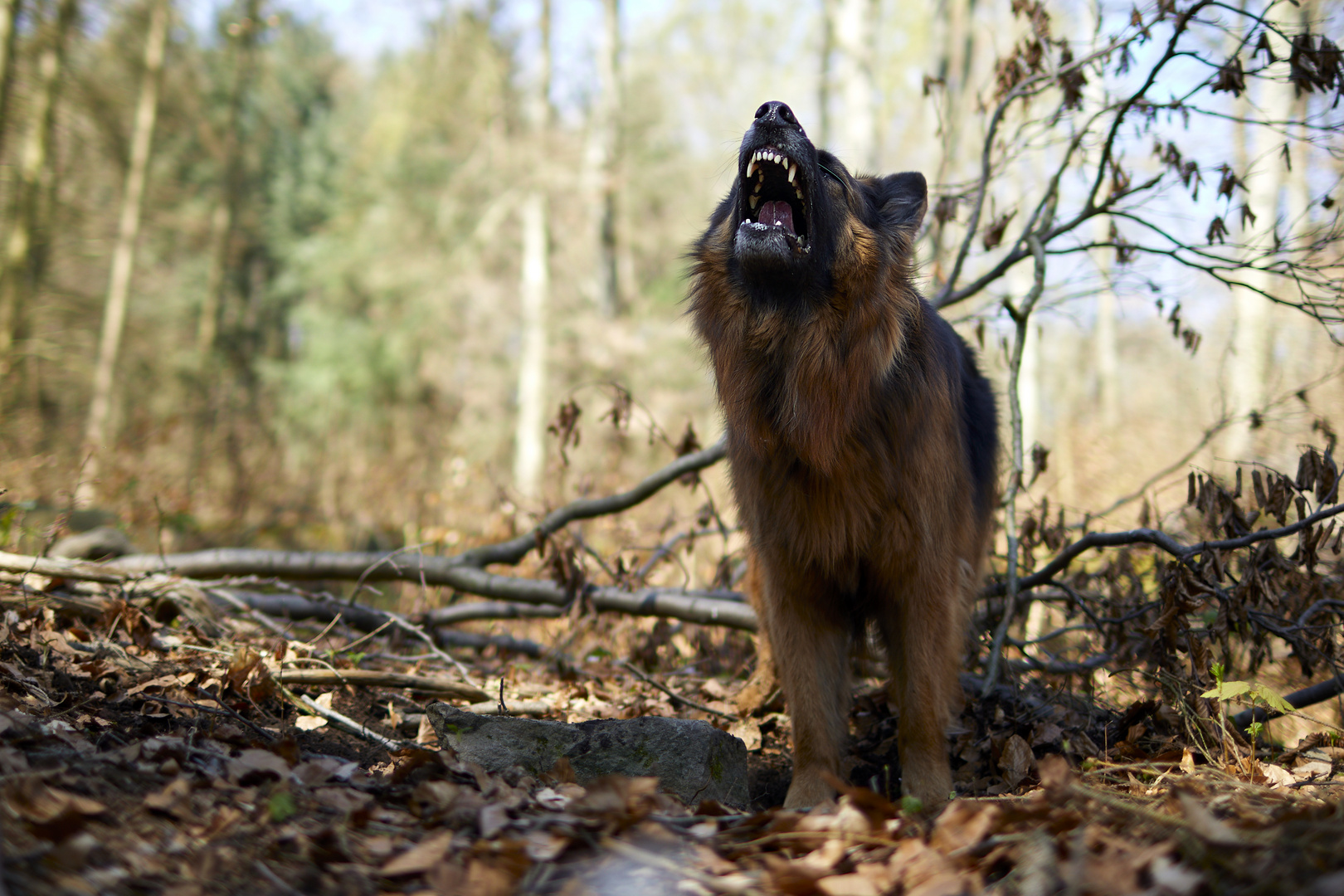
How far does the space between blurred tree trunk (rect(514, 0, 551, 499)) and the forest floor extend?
40.1 ft

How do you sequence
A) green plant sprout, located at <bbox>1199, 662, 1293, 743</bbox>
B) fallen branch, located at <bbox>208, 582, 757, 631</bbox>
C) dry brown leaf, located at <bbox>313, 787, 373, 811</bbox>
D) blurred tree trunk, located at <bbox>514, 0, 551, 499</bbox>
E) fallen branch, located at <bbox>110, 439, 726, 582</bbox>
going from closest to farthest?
dry brown leaf, located at <bbox>313, 787, 373, 811</bbox> → green plant sprout, located at <bbox>1199, 662, 1293, 743</bbox> → fallen branch, located at <bbox>208, 582, 757, 631</bbox> → fallen branch, located at <bbox>110, 439, 726, 582</bbox> → blurred tree trunk, located at <bbox>514, 0, 551, 499</bbox>

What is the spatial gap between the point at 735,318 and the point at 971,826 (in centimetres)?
213

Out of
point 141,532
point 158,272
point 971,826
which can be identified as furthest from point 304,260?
point 971,826

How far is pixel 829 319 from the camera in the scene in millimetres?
3393

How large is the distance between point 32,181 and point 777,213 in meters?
12.2

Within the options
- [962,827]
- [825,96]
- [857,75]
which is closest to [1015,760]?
[962,827]

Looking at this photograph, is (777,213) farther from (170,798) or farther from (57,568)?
(57,568)

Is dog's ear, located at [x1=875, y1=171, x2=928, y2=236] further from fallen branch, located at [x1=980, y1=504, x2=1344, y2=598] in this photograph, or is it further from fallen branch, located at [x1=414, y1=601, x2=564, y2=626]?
fallen branch, located at [x1=414, y1=601, x2=564, y2=626]

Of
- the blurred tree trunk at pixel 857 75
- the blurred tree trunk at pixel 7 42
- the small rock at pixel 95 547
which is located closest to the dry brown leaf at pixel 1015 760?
the small rock at pixel 95 547

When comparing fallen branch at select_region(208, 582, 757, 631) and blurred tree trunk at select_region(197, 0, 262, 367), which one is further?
blurred tree trunk at select_region(197, 0, 262, 367)

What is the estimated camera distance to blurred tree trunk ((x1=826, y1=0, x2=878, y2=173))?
459 inches

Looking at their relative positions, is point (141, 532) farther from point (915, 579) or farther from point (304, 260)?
point (304, 260)

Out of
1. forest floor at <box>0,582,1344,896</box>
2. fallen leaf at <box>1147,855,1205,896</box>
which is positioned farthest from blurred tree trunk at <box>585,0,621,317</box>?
fallen leaf at <box>1147,855,1205,896</box>

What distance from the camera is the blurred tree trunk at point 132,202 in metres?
14.5
